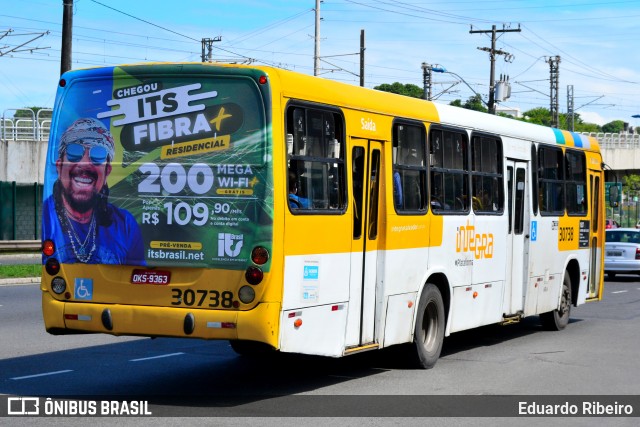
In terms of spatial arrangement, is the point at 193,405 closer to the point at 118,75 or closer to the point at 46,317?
the point at 46,317

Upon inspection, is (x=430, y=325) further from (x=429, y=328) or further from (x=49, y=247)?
(x=49, y=247)

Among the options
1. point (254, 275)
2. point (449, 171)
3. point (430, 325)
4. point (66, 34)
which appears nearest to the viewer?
point (254, 275)

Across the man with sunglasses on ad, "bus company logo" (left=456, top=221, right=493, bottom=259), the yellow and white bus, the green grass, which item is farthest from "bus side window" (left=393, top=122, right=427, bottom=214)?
the green grass

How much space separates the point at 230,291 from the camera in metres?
9.37

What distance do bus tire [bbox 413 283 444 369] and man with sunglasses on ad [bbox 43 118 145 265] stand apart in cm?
390

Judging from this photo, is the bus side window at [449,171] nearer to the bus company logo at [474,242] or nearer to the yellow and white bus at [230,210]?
the bus company logo at [474,242]

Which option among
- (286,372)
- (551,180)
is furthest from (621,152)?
(286,372)

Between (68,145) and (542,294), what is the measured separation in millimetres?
8710

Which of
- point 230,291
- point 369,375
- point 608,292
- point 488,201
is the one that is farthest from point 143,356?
point 608,292

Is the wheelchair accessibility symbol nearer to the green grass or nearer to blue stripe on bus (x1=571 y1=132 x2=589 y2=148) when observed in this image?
blue stripe on bus (x1=571 y1=132 x2=589 y2=148)

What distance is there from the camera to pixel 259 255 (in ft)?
30.5

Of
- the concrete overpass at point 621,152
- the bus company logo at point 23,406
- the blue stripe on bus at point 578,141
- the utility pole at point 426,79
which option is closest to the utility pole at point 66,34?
the blue stripe on bus at point 578,141

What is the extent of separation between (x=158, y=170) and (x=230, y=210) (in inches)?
32.4

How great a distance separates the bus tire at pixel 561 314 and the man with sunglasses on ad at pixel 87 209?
9151 mm
